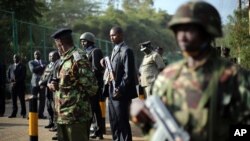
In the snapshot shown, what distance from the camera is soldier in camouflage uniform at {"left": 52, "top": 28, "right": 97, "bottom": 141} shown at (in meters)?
4.95

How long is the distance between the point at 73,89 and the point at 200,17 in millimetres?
2614

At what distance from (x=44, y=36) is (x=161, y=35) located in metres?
52.4

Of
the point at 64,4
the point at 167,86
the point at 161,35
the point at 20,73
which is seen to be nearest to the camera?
the point at 167,86

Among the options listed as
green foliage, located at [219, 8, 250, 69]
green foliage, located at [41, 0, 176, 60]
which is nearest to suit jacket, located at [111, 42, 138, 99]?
green foliage, located at [219, 8, 250, 69]

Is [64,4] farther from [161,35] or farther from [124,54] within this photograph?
[124,54]

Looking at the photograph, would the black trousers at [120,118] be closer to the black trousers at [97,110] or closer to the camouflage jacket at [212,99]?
the black trousers at [97,110]

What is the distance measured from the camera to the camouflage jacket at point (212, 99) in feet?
8.43

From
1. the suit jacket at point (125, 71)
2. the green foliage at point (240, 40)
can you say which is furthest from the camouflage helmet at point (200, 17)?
the green foliage at point (240, 40)

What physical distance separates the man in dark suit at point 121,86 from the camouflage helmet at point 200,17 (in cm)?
385

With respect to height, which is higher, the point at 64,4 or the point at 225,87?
the point at 64,4

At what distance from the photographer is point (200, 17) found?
2613 millimetres

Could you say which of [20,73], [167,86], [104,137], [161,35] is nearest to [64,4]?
[161,35]

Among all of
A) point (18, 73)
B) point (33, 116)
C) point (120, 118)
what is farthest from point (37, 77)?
point (33, 116)

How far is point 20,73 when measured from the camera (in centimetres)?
1216
